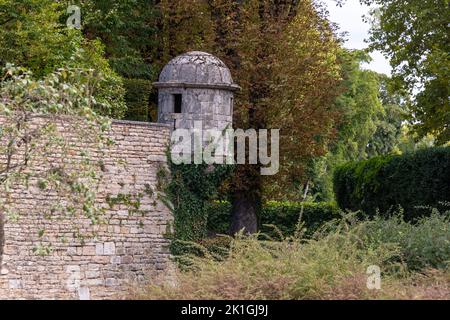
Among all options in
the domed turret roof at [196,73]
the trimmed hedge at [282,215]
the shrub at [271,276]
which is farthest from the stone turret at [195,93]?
the trimmed hedge at [282,215]

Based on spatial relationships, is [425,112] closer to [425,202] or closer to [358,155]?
[425,202]

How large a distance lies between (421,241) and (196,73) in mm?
6637

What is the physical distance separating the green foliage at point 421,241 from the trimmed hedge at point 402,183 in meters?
3.85

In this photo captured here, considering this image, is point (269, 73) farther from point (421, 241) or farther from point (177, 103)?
point (421, 241)

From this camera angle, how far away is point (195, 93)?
896 inches

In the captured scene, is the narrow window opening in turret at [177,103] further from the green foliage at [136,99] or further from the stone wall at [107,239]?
the green foliage at [136,99]

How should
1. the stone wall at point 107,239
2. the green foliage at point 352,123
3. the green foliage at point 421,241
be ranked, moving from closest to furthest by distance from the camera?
the green foliage at point 421,241 → the stone wall at point 107,239 → the green foliage at point 352,123

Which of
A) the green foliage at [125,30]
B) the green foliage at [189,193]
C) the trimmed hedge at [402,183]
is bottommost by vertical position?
the green foliage at [189,193]

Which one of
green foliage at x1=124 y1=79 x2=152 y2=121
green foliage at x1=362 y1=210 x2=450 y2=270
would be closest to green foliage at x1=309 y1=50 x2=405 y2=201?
green foliage at x1=124 y1=79 x2=152 y2=121

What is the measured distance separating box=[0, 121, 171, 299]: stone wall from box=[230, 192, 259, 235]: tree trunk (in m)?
5.66

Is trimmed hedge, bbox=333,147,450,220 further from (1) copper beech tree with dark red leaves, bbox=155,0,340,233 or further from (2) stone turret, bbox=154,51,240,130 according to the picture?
(2) stone turret, bbox=154,51,240,130

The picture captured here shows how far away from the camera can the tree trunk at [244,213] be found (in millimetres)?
27891

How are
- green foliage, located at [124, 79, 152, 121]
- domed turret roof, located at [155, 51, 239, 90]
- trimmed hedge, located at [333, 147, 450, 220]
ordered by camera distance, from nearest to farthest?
domed turret roof, located at [155, 51, 239, 90] < trimmed hedge, located at [333, 147, 450, 220] < green foliage, located at [124, 79, 152, 121]

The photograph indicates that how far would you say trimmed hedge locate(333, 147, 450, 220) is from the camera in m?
25.4
